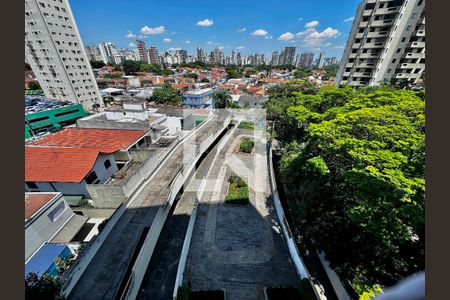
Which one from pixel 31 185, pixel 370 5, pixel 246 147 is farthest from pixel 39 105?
pixel 370 5

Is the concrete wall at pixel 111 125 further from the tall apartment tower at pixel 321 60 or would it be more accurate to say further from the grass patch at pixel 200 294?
the tall apartment tower at pixel 321 60

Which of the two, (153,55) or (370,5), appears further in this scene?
(153,55)

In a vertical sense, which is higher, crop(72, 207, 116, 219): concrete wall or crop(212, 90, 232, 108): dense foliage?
crop(212, 90, 232, 108): dense foliage

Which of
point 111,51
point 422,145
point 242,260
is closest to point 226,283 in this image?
point 242,260

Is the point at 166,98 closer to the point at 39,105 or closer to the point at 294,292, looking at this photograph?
the point at 39,105

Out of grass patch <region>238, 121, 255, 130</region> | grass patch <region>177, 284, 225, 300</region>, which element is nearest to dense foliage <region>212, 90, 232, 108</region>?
grass patch <region>238, 121, 255, 130</region>

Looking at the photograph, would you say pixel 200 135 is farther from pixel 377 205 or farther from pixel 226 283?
pixel 377 205

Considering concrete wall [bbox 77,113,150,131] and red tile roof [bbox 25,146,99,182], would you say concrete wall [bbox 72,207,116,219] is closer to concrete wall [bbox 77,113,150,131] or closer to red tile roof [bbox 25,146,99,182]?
red tile roof [bbox 25,146,99,182]
